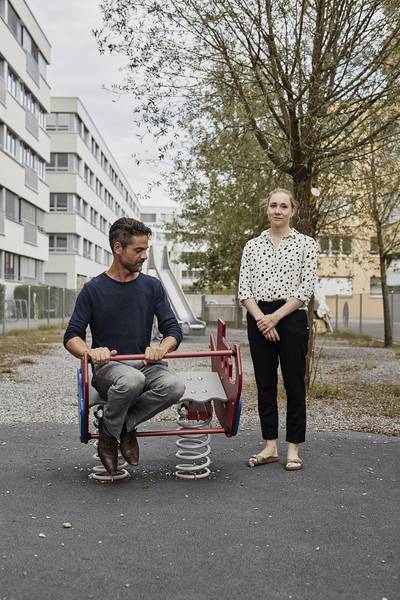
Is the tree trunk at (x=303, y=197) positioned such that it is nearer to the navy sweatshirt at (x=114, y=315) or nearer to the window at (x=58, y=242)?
the navy sweatshirt at (x=114, y=315)

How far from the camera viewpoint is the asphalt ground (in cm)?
316

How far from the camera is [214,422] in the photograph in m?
7.54

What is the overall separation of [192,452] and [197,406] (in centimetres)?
33

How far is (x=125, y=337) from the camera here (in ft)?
16.5

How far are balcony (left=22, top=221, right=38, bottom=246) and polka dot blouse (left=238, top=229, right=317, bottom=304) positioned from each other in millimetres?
34863

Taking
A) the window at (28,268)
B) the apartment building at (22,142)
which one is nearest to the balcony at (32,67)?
the apartment building at (22,142)

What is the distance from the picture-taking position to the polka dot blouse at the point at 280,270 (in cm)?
535

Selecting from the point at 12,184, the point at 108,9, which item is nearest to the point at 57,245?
the point at 12,184

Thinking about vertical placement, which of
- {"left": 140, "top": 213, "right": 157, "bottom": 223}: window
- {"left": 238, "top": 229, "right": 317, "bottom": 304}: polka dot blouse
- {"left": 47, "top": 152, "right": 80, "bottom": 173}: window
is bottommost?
{"left": 238, "top": 229, "right": 317, "bottom": 304}: polka dot blouse

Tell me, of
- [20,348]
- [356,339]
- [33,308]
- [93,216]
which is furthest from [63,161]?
[20,348]

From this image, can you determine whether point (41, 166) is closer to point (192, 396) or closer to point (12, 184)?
point (12, 184)

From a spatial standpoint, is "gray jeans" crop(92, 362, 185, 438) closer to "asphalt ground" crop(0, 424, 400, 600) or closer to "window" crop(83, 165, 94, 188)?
"asphalt ground" crop(0, 424, 400, 600)

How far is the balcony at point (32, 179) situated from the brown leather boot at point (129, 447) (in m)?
35.7

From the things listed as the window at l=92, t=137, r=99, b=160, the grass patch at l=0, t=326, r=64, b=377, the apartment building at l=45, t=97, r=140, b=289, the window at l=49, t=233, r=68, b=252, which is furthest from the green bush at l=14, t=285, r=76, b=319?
the window at l=92, t=137, r=99, b=160
